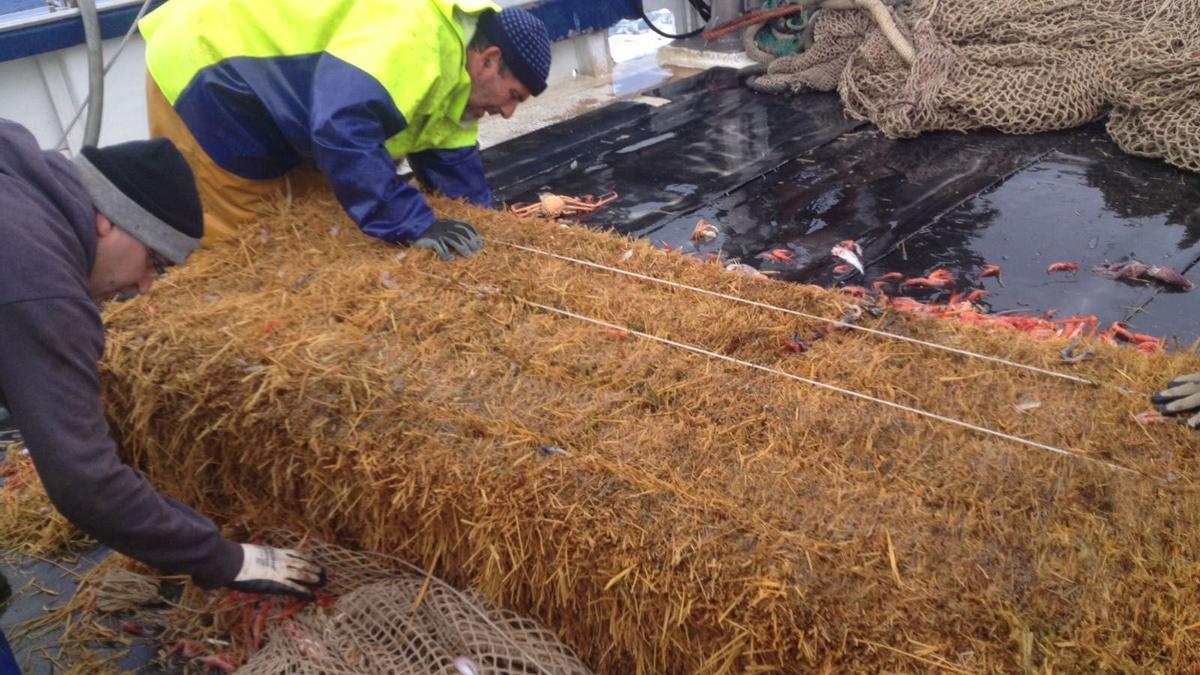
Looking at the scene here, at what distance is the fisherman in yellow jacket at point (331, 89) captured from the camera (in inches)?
126

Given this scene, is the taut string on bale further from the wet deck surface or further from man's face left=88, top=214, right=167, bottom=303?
the wet deck surface

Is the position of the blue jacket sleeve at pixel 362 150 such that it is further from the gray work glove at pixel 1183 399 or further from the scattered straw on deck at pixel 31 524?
the gray work glove at pixel 1183 399

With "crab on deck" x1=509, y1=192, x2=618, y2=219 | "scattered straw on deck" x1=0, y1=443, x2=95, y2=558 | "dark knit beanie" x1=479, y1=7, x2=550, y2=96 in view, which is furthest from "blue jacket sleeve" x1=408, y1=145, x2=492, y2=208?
"scattered straw on deck" x1=0, y1=443, x2=95, y2=558

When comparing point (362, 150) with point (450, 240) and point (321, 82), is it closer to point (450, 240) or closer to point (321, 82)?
point (321, 82)

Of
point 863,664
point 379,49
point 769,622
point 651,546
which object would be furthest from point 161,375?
point 863,664

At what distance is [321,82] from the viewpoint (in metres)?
3.21

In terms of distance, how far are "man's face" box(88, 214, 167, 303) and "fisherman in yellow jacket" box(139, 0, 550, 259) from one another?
1.07m

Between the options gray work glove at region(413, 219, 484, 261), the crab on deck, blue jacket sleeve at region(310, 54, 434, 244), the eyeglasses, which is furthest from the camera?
the crab on deck

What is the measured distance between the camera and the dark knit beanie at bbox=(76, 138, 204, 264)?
83.0 inches

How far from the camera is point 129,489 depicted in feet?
6.39

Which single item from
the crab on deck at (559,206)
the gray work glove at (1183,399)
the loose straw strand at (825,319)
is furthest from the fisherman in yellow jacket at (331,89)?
the gray work glove at (1183,399)

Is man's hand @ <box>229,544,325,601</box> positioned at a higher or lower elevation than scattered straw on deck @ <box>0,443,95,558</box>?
higher

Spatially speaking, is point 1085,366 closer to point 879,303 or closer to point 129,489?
point 879,303

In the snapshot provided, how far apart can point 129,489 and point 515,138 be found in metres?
5.41
